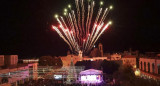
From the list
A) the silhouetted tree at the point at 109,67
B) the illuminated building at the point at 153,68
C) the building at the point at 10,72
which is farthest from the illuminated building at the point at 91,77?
the silhouetted tree at the point at 109,67

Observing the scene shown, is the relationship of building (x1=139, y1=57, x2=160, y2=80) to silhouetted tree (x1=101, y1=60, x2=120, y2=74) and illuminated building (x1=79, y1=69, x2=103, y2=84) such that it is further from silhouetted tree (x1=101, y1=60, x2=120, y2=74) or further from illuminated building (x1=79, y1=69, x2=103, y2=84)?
silhouetted tree (x1=101, y1=60, x2=120, y2=74)

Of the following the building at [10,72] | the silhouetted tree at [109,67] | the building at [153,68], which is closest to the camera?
the building at [10,72]

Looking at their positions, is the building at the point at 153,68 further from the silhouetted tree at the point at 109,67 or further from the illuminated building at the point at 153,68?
the silhouetted tree at the point at 109,67

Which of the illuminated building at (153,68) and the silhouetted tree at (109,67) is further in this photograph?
the silhouetted tree at (109,67)

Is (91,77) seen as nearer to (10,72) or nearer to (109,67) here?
(10,72)

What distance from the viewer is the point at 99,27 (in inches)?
883

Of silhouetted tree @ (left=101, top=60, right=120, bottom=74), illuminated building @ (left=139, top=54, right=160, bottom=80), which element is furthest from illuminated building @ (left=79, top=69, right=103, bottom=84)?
silhouetted tree @ (left=101, top=60, right=120, bottom=74)

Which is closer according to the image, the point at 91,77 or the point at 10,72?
the point at 10,72

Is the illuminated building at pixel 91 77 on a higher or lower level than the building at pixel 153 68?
lower

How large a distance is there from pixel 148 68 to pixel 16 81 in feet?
42.4

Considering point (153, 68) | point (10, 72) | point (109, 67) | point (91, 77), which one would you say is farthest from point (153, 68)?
point (109, 67)

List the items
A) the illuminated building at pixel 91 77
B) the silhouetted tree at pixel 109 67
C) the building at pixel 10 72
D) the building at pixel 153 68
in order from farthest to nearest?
the silhouetted tree at pixel 109 67 < the illuminated building at pixel 91 77 < the building at pixel 153 68 < the building at pixel 10 72

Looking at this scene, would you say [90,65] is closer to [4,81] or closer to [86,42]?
[86,42]

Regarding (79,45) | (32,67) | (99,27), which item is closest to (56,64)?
(32,67)
